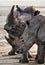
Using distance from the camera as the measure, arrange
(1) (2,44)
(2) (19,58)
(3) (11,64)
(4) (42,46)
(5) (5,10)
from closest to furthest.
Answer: (4) (42,46), (3) (11,64), (2) (19,58), (1) (2,44), (5) (5,10)

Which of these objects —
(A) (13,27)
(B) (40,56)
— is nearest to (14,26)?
(A) (13,27)

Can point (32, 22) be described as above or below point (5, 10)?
above

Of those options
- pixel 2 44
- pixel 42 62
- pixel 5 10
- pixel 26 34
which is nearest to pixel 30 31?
pixel 26 34

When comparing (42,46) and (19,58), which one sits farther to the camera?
(19,58)

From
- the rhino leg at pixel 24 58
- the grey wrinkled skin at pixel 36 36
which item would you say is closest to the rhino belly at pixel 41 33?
the grey wrinkled skin at pixel 36 36

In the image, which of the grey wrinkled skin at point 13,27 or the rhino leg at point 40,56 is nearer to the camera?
the rhino leg at point 40,56

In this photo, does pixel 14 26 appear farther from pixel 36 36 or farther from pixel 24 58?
pixel 36 36

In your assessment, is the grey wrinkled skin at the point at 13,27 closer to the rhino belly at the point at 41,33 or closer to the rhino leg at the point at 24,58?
the rhino leg at the point at 24,58

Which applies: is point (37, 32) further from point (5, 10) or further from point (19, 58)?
point (5, 10)

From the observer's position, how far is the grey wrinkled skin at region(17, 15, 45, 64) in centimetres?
130

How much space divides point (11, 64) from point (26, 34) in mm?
199

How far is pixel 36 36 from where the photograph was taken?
132cm

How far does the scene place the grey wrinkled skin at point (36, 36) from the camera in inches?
51.2

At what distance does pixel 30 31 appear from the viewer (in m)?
1.37
